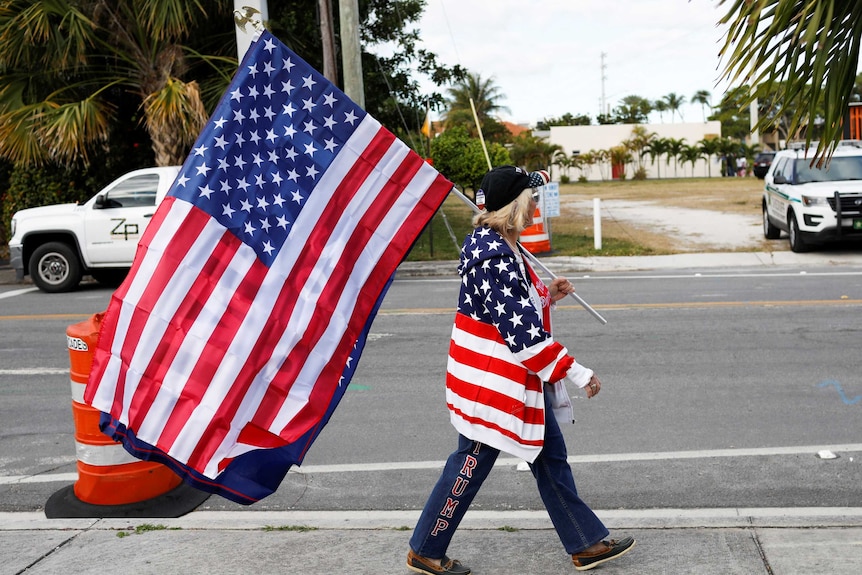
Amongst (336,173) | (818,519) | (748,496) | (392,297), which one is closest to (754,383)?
(748,496)

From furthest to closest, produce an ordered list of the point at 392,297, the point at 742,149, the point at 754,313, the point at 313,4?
the point at 742,149 → the point at 313,4 → the point at 392,297 → the point at 754,313

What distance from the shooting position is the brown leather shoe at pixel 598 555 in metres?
4.07

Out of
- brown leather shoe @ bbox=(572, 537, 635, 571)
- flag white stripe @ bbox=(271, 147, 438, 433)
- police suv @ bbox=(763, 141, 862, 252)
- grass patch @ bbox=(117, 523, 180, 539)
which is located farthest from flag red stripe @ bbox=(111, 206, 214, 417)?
police suv @ bbox=(763, 141, 862, 252)

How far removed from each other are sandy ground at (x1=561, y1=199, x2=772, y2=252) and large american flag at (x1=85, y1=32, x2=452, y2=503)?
14.7 meters

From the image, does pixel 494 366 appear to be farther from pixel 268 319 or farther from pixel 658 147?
pixel 658 147

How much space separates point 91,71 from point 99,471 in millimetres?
14316

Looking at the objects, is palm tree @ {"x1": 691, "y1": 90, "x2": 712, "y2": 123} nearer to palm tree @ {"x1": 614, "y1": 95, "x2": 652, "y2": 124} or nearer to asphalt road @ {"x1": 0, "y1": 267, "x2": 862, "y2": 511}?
palm tree @ {"x1": 614, "y1": 95, "x2": 652, "y2": 124}

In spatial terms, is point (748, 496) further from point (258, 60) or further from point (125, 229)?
point (125, 229)

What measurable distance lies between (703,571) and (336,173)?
89.8 inches

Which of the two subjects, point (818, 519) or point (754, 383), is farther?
point (754, 383)

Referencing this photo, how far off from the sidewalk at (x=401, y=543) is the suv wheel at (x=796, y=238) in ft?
41.3

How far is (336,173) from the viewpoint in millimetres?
4195

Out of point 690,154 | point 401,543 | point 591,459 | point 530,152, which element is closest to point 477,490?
point 401,543

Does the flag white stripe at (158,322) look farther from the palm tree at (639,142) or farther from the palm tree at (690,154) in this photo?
the palm tree at (639,142)
